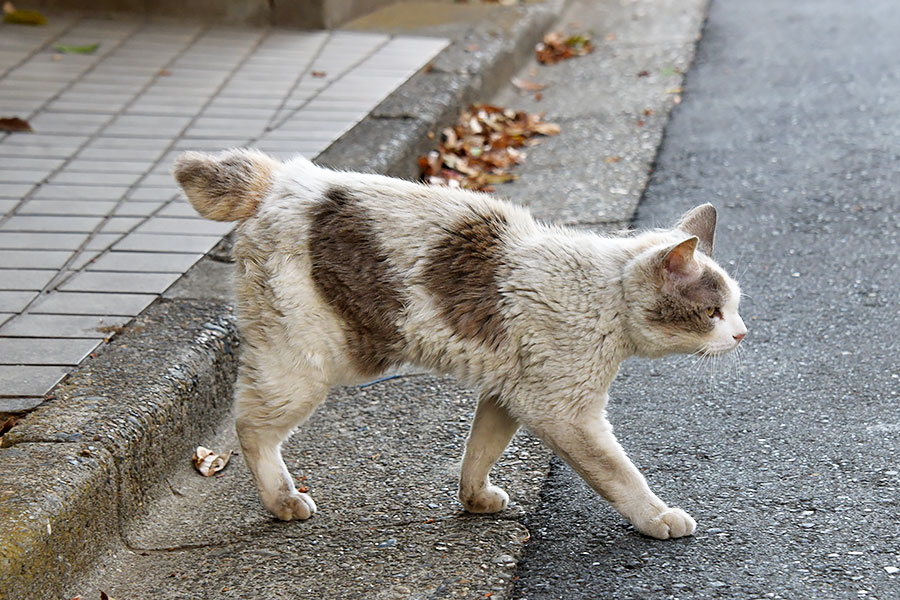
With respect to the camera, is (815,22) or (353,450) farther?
(815,22)

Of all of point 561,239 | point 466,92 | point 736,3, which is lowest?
point 736,3

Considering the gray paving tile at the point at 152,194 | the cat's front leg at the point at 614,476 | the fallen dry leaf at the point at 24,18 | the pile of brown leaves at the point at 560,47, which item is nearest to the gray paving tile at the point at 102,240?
the gray paving tile at the point at 152,194

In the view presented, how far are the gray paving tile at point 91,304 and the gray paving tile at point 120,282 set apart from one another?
0.04 m

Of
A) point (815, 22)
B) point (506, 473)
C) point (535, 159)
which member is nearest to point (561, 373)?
point (506, 473)

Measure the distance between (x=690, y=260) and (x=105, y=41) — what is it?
16.7 ft

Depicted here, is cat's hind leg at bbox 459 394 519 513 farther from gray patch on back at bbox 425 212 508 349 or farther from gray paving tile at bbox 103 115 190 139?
gray paving tile at bbox 103 115 190 139

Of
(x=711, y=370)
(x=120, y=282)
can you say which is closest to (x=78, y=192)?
(x=120, y=282)

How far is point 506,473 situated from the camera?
3291mm

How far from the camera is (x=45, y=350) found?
134 inches

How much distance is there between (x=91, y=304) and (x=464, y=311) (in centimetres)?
151

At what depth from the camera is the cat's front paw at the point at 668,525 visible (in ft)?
9.22

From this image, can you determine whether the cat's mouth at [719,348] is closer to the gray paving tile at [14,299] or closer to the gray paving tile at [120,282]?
the gray paving tile at [120,282]

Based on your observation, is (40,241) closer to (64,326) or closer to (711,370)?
(64,326)

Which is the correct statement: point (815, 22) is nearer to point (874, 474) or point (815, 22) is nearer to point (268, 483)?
point (874, 474)
